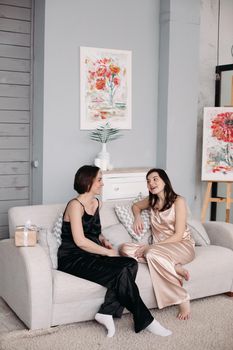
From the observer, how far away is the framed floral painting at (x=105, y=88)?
531 centimetres

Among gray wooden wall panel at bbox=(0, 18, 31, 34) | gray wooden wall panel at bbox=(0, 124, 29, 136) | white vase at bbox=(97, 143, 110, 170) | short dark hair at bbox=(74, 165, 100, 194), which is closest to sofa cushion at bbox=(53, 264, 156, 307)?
short dark hair at bbox=(74, 165, 100, 194)

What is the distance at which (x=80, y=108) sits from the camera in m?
5.30

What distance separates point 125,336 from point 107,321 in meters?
0.15

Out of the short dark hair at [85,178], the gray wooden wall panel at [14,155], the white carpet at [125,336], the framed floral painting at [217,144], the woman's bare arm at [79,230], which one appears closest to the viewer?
the white carpet at [125,336]

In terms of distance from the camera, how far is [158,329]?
3537 millimetres

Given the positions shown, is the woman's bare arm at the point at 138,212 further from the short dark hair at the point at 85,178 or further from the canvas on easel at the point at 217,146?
the canvas on easel at the point at 217,146

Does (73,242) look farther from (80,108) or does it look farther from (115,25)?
(115,25)

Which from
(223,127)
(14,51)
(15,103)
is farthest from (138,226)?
(14,51)

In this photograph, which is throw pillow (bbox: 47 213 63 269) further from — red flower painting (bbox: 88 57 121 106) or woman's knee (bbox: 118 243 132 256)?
red flower painting (bbox: 88 57 121 106)

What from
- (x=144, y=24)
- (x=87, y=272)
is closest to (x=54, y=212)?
(x=87, y=272)

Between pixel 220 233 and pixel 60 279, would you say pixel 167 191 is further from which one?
pixel 60 279

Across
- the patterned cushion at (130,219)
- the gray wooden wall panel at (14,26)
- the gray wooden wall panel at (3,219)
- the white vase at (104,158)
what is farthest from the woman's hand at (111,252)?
the gray wooden wall panel at (14,26)

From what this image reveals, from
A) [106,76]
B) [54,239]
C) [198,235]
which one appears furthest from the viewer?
[106,76]

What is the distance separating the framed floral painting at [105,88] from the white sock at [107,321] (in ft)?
7.28
